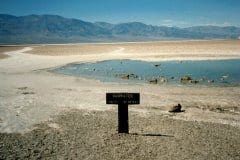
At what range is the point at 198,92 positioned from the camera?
1738 centimetres

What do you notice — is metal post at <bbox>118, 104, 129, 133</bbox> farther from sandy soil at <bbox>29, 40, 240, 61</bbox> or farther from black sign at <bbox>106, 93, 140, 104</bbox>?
sandy soil at <bbox>29, 40, 240, 61</bbox>

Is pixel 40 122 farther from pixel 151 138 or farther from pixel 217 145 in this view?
pixel 217 145

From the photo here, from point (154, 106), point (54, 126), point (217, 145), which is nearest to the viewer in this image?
point (217, 145)

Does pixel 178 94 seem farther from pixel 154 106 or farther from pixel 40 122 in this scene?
pixel 40 122

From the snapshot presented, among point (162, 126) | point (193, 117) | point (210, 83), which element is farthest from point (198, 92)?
point (162, 126)

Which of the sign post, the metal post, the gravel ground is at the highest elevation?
Result: the sign post

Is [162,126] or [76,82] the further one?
[76,82]

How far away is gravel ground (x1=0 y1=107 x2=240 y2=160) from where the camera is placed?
8.33m

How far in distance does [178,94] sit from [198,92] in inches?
50.2

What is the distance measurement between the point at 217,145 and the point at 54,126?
477 cm

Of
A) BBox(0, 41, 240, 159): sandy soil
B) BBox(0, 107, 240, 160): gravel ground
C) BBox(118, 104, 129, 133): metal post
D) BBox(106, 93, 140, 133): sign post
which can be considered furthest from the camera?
BBox(118, 104, 129, 133): metal post

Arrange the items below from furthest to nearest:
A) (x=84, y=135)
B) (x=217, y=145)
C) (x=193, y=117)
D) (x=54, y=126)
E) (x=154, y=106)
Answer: (x=154, y=106) → (x=193, y=117) → (x=54, y=126) → (x=84, y=135) → (x=217, y=145)

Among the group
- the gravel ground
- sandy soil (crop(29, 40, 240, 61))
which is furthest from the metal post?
sandy soil (crop(29, 40, 240, 61))

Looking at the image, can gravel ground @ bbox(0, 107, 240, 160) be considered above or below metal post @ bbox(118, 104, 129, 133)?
below
